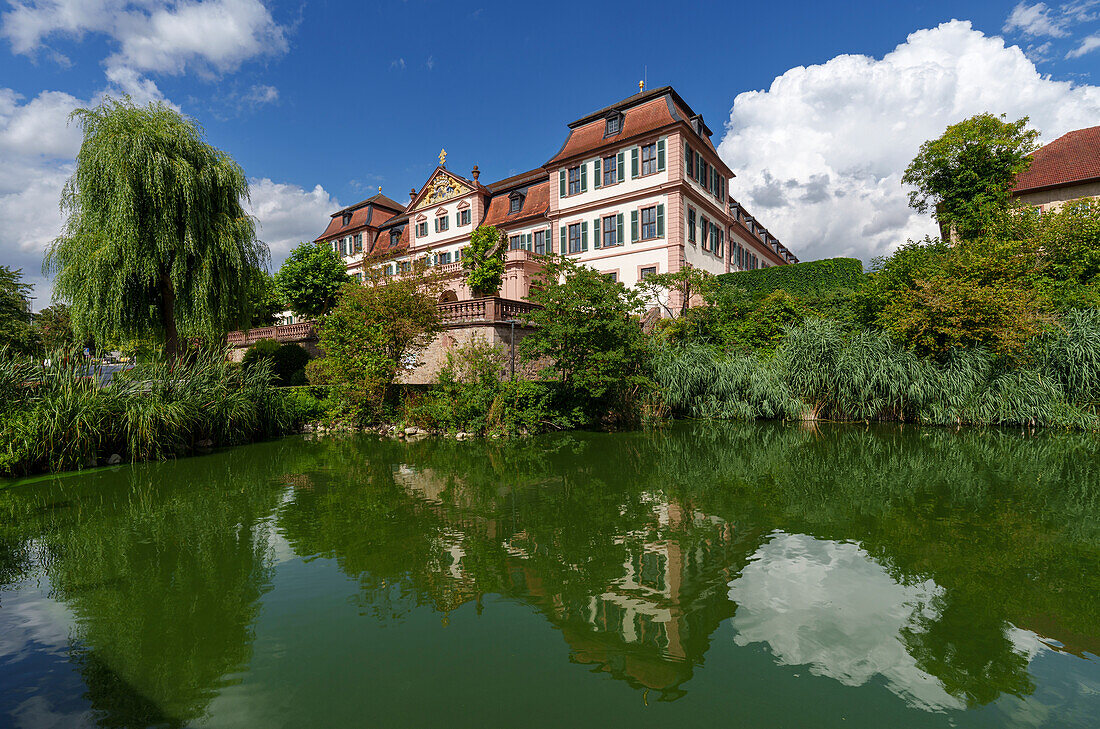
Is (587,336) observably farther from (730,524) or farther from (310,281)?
(310,281)

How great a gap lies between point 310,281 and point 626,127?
19.9m

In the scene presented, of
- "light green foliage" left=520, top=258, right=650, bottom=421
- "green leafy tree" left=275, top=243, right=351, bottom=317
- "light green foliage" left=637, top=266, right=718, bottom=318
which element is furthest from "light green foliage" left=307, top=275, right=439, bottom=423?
"green leafy tree" left=275, top=243, right=351, bottom=317

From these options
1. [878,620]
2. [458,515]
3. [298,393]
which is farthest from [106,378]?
[878,620]

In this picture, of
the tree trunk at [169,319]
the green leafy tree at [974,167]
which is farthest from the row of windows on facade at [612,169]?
the tree trunk at [169,319]

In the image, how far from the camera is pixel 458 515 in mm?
6625

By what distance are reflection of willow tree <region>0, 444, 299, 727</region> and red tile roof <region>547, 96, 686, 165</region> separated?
2425 cm

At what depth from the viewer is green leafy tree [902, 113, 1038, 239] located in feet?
70.4

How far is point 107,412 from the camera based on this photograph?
10125 mm

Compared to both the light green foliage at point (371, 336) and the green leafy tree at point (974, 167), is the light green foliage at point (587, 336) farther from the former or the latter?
the green leafy tree at point (974, 167)

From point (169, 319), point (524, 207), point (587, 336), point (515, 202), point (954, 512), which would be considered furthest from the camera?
point (515, 202)

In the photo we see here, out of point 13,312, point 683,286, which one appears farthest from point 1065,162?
point 13,312

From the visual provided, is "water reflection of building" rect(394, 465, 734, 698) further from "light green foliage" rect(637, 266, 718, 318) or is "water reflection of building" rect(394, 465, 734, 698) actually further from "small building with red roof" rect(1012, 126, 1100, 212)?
"small building with red roof" rect(1012, 126, 1100, 212)

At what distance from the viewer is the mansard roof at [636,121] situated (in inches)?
995

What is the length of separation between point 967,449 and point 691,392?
7.50 meters
